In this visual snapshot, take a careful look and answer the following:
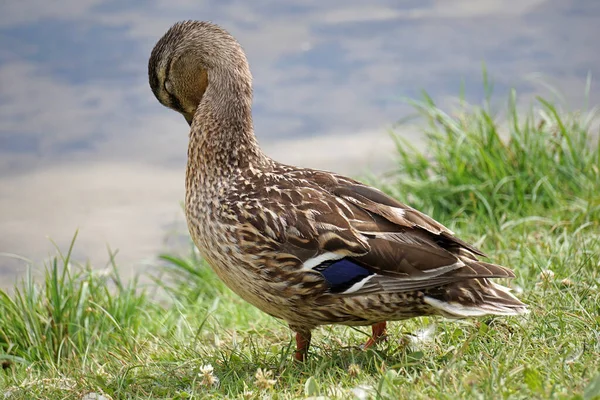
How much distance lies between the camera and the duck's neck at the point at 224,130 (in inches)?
172

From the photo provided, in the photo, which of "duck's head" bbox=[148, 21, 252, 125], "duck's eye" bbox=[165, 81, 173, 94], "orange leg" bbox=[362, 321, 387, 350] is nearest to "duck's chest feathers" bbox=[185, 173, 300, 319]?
"orange leg" bbox=[362, 321, 387, 350]

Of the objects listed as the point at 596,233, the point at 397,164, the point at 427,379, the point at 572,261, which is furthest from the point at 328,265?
the point at 397,164

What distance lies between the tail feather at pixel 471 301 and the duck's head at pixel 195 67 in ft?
5.12

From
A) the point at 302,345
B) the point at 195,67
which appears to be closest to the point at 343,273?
the point at 302,345

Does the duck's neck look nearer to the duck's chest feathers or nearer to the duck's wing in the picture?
the duck's chest feathers

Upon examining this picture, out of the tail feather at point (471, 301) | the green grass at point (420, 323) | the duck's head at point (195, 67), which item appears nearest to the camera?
the green grass at point (420, 323)

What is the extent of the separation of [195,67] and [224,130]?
480 millimetres

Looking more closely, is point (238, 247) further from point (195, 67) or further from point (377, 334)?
point (195, 67)

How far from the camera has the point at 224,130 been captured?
14.6ft

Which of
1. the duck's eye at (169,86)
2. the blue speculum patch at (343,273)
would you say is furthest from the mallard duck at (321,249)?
the duck's eye at (169,86)

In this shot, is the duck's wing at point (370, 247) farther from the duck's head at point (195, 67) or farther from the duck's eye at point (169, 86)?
the duck's eye at point (169, 86)

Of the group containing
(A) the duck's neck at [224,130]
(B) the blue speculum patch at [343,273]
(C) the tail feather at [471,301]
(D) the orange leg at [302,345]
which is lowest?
(D) the orange leg at [302,345]

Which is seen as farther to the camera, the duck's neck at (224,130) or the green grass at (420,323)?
the duck's neck at (224,130)

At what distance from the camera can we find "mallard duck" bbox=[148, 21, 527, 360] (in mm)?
3793
